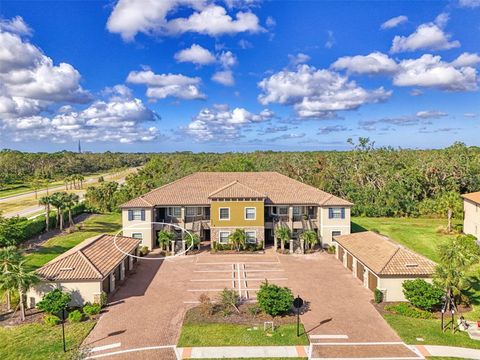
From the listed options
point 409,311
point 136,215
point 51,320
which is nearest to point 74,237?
point 136,215

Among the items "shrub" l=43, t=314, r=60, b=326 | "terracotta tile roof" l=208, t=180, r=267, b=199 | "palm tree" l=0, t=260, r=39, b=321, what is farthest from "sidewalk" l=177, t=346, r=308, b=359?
"terracotta tile roof" l=208, t=180, r=267, b=199

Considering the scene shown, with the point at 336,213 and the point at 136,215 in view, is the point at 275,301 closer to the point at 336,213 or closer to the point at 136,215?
the point at 336,213

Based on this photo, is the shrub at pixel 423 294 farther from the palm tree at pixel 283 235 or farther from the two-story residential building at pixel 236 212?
the two-story residential building at pixel 236 212

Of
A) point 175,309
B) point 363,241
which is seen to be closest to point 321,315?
point 175,309

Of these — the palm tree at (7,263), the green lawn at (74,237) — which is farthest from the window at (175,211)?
the palm tree at (7,263)

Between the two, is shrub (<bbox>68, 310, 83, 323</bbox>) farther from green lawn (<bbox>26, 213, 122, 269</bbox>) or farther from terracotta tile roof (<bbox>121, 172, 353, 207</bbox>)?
terracotta tile roof (<bbox>121, 172, 353, 207</bbox>)

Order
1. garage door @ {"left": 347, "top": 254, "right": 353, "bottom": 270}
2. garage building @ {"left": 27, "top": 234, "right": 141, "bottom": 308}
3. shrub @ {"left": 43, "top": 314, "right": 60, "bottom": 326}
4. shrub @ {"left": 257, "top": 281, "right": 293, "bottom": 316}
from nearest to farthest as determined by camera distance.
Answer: shrub @ {"left": 43, "top": 314, "right": 60, "bottom": 326} → shrub @ {"left": 257, "top": 281, "right": 293, "bottom": 316} → garage building @ {"left": 27, "top": 234, "right": 141, "bottom": 308} → garage door @ {"left": 347, "top": 254, "right": 353, "bottom": 270}
